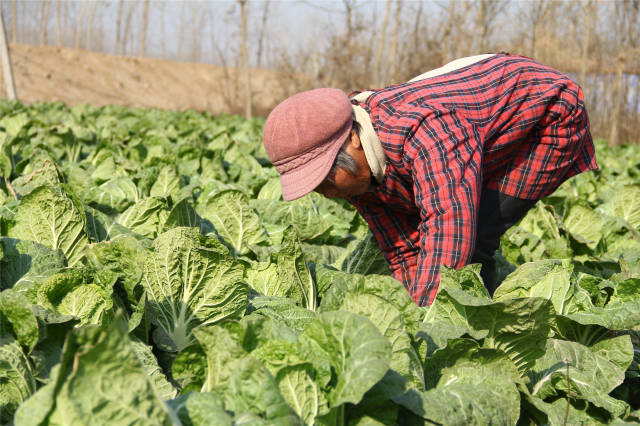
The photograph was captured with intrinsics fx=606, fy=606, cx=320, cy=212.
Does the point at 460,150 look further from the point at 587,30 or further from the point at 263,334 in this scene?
the point at 587,30

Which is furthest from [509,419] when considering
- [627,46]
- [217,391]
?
[627,46]

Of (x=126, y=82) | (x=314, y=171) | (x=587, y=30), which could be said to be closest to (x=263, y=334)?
(x=314, y=171)

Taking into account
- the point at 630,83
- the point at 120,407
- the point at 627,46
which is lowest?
the point at 630,83

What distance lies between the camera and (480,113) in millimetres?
2668

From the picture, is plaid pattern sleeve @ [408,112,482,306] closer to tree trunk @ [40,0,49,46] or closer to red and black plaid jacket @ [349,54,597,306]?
red and black plaid jacket @ [349,54,597,306]

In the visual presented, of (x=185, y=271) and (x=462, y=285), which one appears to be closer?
(x=185, y=271)

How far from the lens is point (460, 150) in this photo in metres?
2.42

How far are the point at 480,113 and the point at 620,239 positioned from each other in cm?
269

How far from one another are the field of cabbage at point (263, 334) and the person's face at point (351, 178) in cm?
37

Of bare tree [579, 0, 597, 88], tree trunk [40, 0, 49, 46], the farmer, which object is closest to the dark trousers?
the farmer

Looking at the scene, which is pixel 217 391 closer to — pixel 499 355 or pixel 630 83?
pixel 499 355

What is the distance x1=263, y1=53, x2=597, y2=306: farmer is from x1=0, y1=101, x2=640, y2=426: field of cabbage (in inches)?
11.9

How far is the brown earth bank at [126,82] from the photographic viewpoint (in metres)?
34.1

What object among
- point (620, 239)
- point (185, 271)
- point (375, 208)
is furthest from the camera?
point (620, 239)
